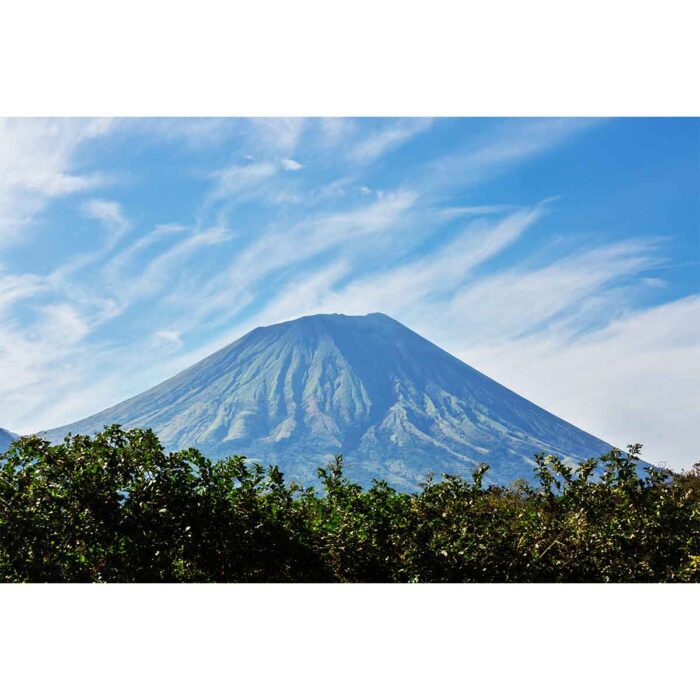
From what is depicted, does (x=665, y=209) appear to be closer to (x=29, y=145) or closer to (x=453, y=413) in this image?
(x=29, y=145)

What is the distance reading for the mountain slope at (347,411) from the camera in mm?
52688

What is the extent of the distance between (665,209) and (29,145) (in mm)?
18636

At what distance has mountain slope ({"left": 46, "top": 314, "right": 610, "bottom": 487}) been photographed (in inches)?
2074

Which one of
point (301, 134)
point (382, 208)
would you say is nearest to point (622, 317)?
point (382, 208)

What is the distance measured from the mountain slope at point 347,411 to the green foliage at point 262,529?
45.4 meters

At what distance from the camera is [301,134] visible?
1680cm
